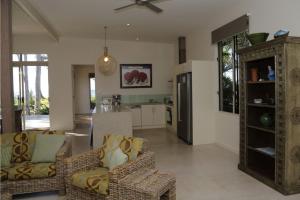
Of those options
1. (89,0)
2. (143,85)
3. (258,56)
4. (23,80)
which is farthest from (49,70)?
(258,56)

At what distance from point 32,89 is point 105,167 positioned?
6116 millimetres

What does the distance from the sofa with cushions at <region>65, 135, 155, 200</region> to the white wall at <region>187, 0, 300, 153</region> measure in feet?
9.07

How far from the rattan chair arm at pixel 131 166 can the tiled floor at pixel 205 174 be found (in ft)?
2.06

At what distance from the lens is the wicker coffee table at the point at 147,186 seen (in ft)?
7.49

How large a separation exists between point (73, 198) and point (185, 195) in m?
1.33

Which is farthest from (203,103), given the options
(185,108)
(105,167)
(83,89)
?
(83,89)

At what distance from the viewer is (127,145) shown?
2.97 metres

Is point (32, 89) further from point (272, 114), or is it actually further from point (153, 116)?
point (272, 114)

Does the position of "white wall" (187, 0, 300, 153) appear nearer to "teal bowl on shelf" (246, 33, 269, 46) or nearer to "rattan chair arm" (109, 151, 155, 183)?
"teal bowl on shelf" (246, 33, 269, 46)

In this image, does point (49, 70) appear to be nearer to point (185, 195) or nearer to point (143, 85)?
point (143, 85)

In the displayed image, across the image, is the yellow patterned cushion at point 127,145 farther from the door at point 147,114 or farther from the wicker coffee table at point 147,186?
the door at point 147,114

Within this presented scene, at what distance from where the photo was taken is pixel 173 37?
7.84m

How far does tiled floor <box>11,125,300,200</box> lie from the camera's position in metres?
3.10

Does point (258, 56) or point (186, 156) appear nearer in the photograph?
point (258, 56)
